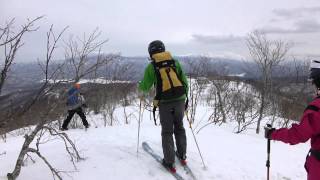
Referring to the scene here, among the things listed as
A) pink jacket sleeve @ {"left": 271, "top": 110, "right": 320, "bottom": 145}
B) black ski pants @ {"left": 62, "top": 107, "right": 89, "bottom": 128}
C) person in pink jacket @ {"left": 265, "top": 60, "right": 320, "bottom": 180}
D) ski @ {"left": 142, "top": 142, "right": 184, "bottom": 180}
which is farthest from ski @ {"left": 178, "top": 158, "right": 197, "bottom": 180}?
black ski pants @ {"left": 62, "top": 107, "right": 89, "bottom": 128}

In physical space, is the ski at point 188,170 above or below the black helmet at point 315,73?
below

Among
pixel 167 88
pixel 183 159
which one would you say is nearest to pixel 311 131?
pixel 167 88

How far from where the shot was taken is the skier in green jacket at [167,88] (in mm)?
5473

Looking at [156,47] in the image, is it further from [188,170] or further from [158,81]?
[188,170]

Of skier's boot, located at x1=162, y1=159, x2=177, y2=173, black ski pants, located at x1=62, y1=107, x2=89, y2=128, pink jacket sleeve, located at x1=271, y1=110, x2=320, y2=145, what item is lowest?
black ski pants, located at x1=62, y1=107, x2=89, y2=128

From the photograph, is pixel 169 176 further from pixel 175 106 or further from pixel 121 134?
pixel 121 134

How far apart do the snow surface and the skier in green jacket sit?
527 millimetres

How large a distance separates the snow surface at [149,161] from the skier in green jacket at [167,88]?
527 millimetres

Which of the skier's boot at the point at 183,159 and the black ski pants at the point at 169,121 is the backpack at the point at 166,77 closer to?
the black ski pants at the point at 169,121

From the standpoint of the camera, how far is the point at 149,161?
592 cm

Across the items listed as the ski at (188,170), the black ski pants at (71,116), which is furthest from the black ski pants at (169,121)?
A: the black ski pants at (71,116)

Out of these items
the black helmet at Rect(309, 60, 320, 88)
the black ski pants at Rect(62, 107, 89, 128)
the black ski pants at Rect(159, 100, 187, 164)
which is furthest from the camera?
the black ski pants at Rect(62, 107, 89, 128)

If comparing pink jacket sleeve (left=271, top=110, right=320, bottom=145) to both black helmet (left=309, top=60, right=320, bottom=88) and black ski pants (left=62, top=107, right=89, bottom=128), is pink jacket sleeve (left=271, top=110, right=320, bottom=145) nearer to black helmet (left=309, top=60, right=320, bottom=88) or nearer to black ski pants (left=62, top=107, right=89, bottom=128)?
black helmet (left=309, top=60, right=320, bottom=88)

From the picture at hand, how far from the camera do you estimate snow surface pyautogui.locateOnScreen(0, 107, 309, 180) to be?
17.5 feet
